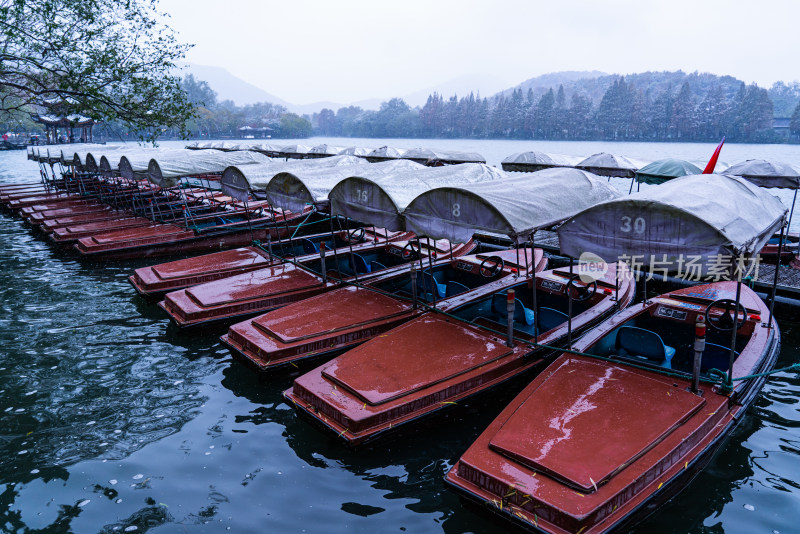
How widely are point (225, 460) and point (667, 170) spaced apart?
14.3m

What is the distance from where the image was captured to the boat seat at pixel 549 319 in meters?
7.84

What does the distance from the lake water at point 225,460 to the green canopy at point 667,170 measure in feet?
23.2

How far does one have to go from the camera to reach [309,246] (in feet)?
40.9

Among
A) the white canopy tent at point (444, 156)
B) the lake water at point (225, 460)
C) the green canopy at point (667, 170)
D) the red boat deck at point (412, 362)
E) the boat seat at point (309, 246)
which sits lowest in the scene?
the lake water at point (225, 460)

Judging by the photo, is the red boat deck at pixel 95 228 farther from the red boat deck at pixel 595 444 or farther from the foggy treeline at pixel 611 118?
the foggy treeline at pixel 611 118

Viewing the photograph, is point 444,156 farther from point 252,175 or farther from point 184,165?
point 252,175

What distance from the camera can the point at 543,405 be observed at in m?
5.44

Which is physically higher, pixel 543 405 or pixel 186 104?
pixel 186 104

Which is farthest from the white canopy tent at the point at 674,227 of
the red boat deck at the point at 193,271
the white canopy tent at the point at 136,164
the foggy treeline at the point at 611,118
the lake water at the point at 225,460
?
the foggy treeline at the point at 611,118

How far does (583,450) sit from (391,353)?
2.86 meters

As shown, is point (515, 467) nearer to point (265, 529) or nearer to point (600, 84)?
point (265, 529)

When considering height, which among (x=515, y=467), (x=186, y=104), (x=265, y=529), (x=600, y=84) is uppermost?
(x=600, y=84)

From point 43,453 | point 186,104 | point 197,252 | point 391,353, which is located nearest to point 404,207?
point 391,353

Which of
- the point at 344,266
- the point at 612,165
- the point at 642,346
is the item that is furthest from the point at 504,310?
the point at 612,165
